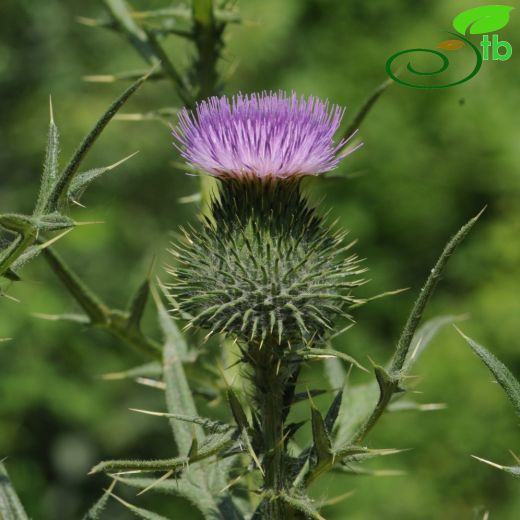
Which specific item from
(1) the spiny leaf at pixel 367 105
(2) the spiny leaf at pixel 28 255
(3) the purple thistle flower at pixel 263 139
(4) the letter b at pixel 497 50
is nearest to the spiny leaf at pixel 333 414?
(3) the purple thistle flower at pixel 263 139

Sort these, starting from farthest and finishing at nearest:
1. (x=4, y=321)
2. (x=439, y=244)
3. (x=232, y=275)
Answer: (x=439, y=244)
(x=4, y=321)
(x=232, y=275)

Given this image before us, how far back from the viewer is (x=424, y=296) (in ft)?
4.55

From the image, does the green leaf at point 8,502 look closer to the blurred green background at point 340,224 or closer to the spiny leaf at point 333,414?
the spiny leaf at point 333,414

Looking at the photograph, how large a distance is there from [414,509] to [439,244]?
1737mm

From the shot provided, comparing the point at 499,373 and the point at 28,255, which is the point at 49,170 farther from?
the point at 499,373

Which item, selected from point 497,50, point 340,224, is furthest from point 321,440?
point 340,224

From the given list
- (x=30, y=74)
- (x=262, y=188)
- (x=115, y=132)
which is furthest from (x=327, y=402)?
(x=262, y=188)

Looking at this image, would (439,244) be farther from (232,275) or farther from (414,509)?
(232,275)

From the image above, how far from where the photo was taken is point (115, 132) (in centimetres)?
568

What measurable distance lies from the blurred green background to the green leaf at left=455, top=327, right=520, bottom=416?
10.8 feet

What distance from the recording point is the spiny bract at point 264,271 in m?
1.65

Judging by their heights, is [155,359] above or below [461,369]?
above

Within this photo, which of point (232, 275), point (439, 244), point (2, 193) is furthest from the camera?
point (439, 244)

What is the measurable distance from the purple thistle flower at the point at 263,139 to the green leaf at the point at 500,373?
46 centimetres
